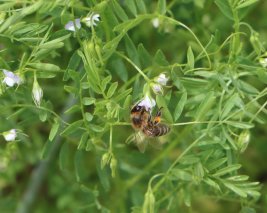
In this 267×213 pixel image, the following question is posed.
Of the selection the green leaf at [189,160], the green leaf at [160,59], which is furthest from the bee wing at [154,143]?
the green leaf at [160,59]

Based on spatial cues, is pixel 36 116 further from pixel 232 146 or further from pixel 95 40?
pixel 232 146

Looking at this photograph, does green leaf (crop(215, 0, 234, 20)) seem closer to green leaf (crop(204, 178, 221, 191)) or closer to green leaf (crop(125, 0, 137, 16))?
green leaf (crop(125, 0, 137, 16))

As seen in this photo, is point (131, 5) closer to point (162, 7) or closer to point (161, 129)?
point (162, 7)

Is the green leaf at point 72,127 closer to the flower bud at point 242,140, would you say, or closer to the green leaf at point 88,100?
the green leaf at point 88,100

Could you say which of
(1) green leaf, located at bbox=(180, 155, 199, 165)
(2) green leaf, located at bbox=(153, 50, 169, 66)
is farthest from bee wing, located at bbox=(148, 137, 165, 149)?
(2) green leaf, located at bbox=(153, 50, 169, 66)

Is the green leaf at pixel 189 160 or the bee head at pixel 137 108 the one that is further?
the green leaf at pixel 189 160

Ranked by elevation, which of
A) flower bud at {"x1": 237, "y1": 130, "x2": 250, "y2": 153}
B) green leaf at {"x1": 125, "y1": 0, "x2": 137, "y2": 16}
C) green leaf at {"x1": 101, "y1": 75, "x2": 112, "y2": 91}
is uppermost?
green leaf at {"x1": 125, "y1": 0, "x2": 137, "y2": 16}

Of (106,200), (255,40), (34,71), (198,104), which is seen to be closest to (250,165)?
(106,200)

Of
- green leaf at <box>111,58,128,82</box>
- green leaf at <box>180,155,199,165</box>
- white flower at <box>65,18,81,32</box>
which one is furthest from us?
green leaf at <box>111,58,128,82</box>

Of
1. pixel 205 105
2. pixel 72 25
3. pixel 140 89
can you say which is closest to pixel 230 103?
pixel 205 105
